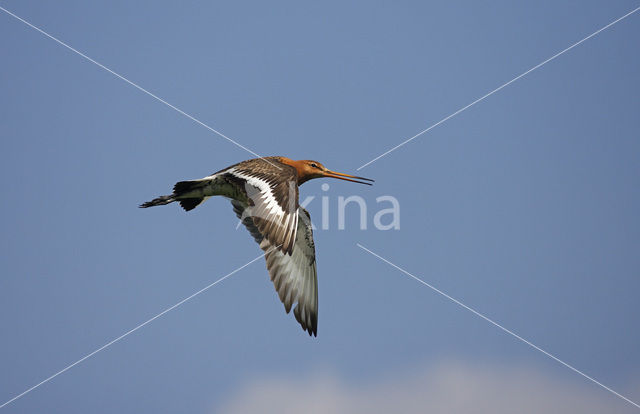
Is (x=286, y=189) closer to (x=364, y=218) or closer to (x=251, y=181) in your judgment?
(x=251, y=181)

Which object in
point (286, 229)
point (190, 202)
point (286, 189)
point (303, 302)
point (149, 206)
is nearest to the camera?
point (286, 229)

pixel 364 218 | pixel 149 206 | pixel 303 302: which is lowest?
pixel 303 302

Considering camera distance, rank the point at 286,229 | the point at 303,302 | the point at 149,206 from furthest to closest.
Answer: the point at 303,302 < the point at 149,206 < the point at 286,229

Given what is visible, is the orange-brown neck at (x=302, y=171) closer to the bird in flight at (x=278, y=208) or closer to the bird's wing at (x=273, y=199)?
the bird in flight at (x=278, y=208)

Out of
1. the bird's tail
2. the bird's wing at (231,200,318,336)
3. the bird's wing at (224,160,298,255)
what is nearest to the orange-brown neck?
the bird's wing at (231,200,318,336)

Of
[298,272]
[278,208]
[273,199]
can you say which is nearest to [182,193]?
[273,199]

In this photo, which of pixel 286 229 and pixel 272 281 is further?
pixel 272 281

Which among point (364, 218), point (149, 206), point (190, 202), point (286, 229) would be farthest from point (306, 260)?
point (286, 229)

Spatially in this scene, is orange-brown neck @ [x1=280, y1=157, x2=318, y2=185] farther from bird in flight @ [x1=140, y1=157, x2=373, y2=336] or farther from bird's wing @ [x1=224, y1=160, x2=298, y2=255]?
bird's wing @ [x1=224, y1=160, x2=298, y2=255]
